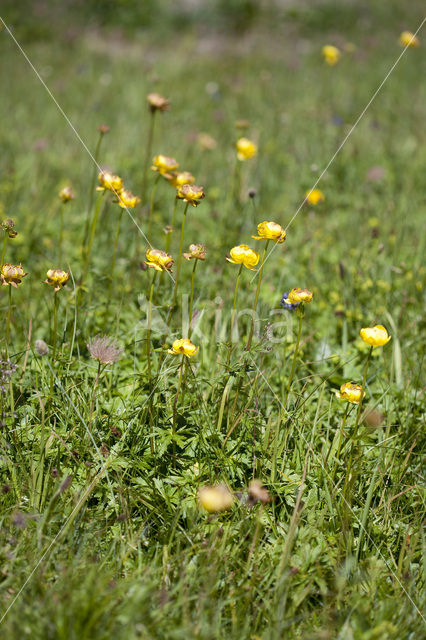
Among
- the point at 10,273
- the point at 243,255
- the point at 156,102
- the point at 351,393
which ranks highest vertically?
the point at 156,102

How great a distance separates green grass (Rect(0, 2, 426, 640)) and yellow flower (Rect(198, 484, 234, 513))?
0.04 metres

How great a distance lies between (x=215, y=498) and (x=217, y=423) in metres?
0.32

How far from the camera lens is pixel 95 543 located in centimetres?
129

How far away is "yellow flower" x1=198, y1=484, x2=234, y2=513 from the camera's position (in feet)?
4.27

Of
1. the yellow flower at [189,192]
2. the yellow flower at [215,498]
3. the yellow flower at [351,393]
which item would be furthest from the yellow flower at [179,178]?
the yellow flower at [215,498]

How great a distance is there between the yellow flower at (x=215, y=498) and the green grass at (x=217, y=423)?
0.04 metres

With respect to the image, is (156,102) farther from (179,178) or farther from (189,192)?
(189,192)

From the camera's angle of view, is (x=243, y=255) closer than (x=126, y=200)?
Yes

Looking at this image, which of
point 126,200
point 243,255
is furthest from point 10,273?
point 243,255

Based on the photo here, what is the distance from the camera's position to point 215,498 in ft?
4.29

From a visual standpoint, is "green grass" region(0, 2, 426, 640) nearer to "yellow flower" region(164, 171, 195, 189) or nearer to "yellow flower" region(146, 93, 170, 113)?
"yellow flower" region(164, 171, 195, 189)

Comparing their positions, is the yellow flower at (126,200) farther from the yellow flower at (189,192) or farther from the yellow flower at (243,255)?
the yellow flower at (243,255)

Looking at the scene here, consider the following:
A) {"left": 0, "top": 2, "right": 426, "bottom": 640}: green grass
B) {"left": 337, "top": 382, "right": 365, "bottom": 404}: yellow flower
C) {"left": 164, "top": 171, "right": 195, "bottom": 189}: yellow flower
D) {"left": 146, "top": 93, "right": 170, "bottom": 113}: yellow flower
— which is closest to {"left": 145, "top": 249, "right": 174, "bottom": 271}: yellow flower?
{"left": 0, "top": 2, "right": 426, "bottom": 640}: green grass

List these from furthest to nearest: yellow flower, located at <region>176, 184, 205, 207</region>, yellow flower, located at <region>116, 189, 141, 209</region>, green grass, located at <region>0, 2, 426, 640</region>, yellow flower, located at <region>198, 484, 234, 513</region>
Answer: yellow flower, located at <region>116, 189, 141, 209</region> → yellow flower, located at <region>176, 184, 205, 207</region> → yellow flower, located at <region>198, 484, 234, 513</region> → green grass, located at <region>0, 2, 426, 640</region>
